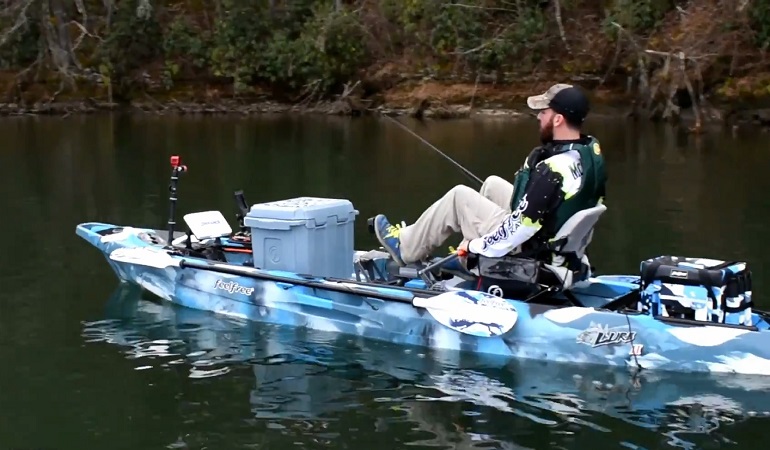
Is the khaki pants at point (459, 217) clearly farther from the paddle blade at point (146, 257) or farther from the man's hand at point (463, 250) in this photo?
the paddle blade at point (146, 257)

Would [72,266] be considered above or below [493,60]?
below

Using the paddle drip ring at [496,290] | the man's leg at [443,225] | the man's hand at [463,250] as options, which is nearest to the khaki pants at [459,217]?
the man's leg at [443,225]

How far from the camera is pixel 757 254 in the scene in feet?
36.2

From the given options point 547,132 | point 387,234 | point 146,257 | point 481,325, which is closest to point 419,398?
point 481,325

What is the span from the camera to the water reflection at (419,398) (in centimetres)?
608

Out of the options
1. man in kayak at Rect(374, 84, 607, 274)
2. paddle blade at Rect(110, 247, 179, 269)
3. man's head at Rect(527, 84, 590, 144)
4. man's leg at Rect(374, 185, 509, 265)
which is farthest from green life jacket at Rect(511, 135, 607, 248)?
paddle blade at Rect(110, 247, 179, 269)

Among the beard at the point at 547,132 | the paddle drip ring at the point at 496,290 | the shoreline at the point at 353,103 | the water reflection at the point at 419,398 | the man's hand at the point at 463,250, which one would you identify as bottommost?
the water reflection at the point at 419,398

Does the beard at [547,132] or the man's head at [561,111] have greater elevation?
the man's head at [561,111]

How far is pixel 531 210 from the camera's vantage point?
23.1ft

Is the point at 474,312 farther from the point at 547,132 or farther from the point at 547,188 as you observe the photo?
the point at 547,132

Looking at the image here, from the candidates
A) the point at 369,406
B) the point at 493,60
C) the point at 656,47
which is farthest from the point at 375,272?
the point at 493,60

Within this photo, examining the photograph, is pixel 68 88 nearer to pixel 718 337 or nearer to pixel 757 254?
pixel 757 254

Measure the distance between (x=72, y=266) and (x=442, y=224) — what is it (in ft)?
15.2

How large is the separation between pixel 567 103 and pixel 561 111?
0.08m
